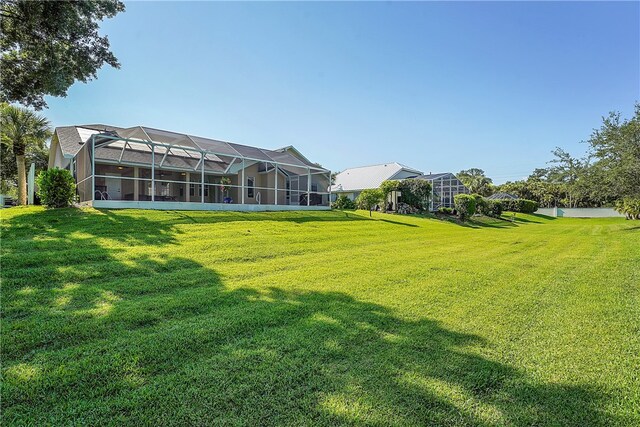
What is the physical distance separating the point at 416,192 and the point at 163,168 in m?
18.5

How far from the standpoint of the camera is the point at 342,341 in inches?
121

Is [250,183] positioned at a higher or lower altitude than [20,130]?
lower

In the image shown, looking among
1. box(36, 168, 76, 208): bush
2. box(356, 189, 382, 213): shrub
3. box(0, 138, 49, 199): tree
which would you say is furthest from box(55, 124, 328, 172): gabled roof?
box(0, 138, 49, 199): tree

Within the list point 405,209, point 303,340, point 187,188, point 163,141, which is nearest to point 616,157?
point 405,209

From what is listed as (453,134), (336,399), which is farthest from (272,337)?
(453,134)

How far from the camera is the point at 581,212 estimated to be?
1506 inches

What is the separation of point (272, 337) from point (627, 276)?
289 inches

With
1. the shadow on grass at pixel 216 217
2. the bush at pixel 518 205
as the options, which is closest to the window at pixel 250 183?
the shadow on grass at pixel 216 217

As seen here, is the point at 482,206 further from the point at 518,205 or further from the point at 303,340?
the point at 303,340

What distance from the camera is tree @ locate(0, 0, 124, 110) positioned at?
8109 millimetres

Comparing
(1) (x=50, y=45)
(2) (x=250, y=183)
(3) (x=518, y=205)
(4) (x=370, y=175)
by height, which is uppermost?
(1) (x=50, y=45)

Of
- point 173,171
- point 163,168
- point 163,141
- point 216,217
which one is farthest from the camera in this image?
point 173,171

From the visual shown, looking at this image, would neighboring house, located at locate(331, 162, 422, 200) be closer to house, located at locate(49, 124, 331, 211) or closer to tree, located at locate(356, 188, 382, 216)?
tree, located at locate(356, 188, 382, 216)

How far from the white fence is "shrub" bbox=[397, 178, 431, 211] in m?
25.4
